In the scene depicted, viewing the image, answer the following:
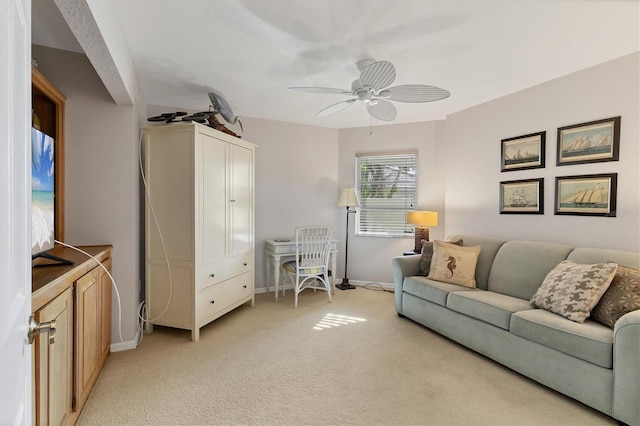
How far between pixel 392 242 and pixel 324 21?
125 inches

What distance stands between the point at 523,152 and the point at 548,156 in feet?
0.78

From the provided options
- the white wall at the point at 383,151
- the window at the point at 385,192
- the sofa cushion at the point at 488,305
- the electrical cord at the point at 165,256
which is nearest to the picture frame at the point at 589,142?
the sofa cushion at the point at 488,305

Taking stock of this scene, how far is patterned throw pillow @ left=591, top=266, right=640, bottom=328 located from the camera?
1.88 m

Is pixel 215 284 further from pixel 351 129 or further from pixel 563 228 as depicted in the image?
pixel 563 228

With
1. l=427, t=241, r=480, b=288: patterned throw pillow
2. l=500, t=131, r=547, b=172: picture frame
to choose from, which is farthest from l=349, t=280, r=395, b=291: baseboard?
l=500, t=131, r=547, b=172: picture frame

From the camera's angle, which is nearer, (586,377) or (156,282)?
(586,377)

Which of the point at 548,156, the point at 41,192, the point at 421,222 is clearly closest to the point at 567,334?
the point at 548,156

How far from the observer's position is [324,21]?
79.7 inches

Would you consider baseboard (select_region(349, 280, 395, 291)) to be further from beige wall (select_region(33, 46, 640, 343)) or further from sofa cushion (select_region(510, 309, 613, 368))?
sofa cushion (select_region(510, 309, 613, 368))

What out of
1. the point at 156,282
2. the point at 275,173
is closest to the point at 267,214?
the point at 275,173

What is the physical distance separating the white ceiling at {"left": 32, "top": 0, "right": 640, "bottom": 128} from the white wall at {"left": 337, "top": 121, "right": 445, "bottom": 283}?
46.1 inches

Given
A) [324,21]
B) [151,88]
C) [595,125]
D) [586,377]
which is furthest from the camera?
[151,88]

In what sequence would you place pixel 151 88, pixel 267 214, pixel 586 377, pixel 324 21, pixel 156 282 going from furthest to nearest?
pixel 267 214 < pixel 151 88 < pixel 156 282 < pixel 324 21 < pixel 586 377

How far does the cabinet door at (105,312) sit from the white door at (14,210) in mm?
1568
